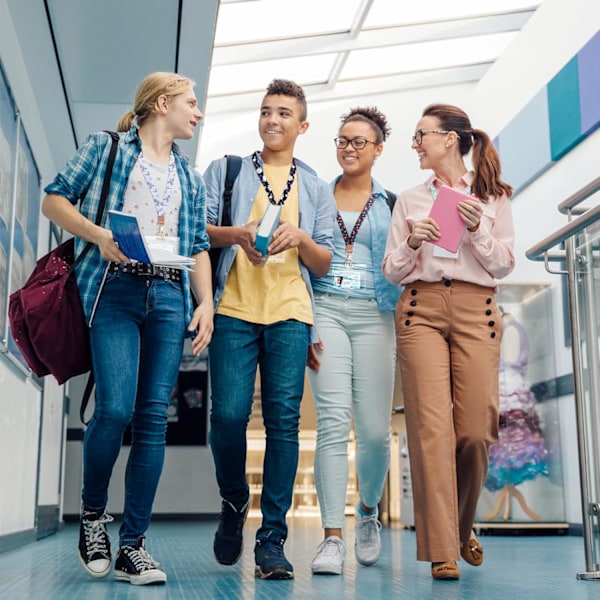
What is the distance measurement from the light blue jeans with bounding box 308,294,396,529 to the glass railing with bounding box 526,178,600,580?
0.59 metres

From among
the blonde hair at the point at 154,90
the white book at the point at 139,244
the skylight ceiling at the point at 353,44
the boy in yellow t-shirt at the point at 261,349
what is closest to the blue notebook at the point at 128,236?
the white book at the point at 139,244

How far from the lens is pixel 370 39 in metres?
7.31

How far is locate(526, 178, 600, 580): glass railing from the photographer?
2584 millimetres

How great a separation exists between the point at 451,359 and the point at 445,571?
1.95 feet

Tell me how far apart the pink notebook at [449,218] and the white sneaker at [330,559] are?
934mm

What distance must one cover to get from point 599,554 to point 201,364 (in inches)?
236

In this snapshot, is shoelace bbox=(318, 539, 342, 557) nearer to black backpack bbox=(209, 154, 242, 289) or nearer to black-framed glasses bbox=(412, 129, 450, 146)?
black backpack bbox=(209, 154, 242, 289)

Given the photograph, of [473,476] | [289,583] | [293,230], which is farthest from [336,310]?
[289,583]

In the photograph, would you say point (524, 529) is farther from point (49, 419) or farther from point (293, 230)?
point (293, 230)

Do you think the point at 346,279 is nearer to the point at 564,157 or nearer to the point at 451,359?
the point at 451,359

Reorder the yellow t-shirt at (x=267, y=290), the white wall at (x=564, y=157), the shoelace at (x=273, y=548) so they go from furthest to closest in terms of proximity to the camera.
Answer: the white wall at (x=564, y=157) → the yellow t-shirt at (x=267, y=290) → the shoelace at (x=273, y=548)

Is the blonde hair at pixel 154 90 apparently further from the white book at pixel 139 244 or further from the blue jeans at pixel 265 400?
the blue jeans at pixel 265 400

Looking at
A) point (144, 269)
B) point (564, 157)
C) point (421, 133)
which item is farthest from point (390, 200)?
point (564, 157)

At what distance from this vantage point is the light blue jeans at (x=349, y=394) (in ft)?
9.06
